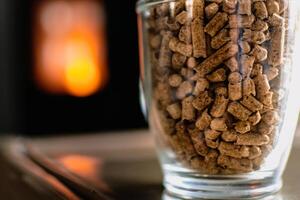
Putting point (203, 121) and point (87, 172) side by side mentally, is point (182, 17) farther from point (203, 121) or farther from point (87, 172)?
point (87, 172)

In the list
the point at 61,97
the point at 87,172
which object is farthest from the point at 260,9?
the point at 61,97

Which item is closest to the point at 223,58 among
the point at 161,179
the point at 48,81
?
the point at 161,179

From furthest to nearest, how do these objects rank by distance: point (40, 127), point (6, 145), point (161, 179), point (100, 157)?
point (40, 127) < point (6, 145) < point (100, 157) < point (161, 179)

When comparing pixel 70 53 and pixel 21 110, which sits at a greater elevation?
pixel 70 53

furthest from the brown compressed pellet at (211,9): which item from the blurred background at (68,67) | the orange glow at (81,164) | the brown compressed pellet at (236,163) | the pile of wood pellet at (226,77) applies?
the blurred background at (68,67)

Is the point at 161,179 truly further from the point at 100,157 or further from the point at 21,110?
the point at 21,110

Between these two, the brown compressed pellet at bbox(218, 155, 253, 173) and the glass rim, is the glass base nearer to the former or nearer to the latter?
the brown compressed pellet at bbox(218, 155, 253, 173)

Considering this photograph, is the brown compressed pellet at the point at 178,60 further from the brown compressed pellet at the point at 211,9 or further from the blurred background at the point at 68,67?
the blurred background at the point at 68,67
